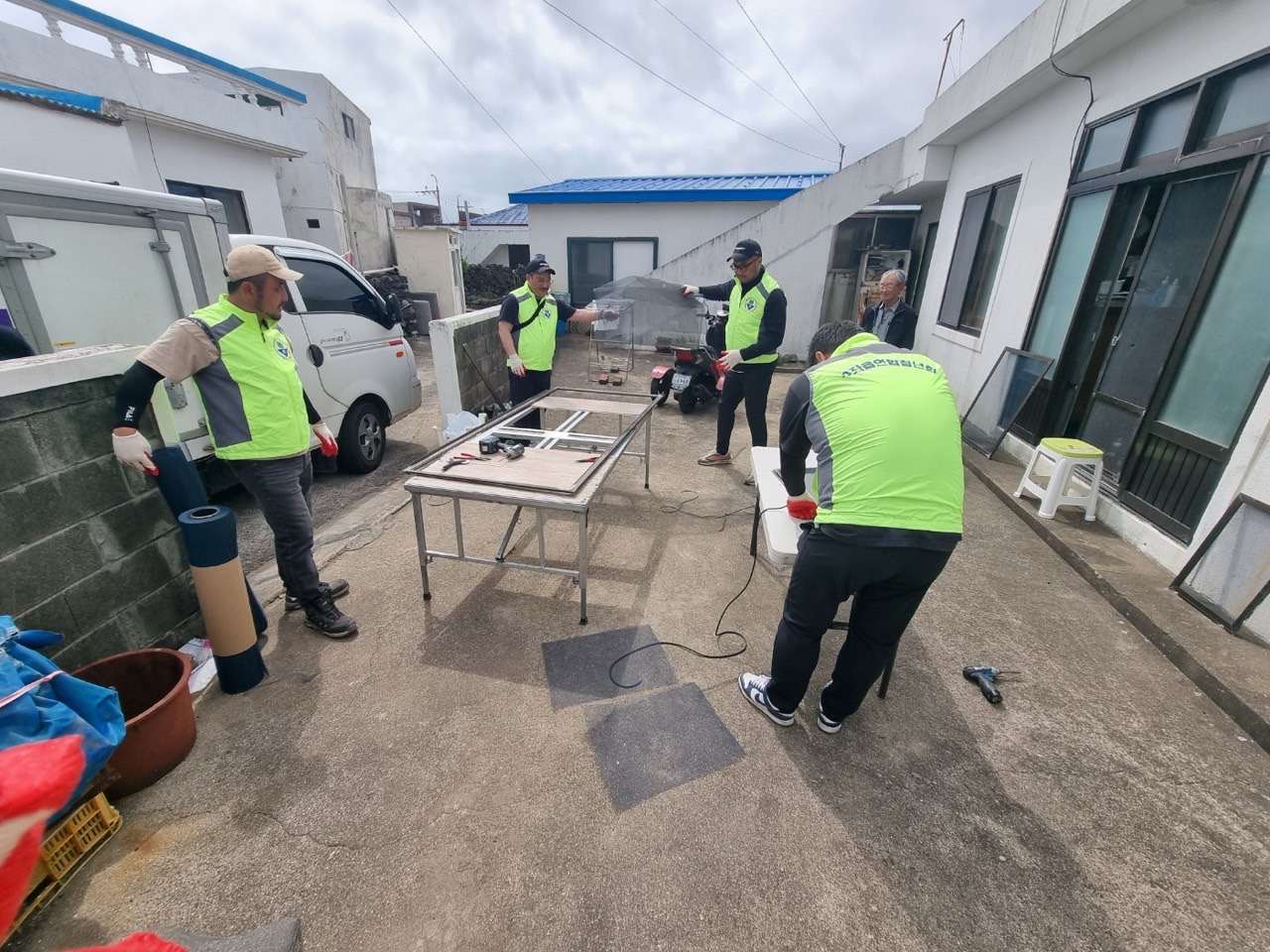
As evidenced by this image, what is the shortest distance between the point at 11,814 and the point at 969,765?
275 centimetres

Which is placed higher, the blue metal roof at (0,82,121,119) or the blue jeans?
the blue metal roof at (0,82,121,119)

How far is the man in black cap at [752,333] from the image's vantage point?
440 cm

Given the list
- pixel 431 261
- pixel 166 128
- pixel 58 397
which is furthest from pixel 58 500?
pixel 431 261

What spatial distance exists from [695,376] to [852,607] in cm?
522

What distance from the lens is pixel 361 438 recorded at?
5.00 meters

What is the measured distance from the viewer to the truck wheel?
15.9ft

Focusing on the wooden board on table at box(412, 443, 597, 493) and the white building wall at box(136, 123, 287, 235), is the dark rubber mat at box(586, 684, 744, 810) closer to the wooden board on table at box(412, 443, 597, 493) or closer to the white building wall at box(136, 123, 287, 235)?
the wooden board on table at box(412, 443, 597, 493)

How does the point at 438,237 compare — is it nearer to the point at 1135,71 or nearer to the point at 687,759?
the point at 1135,71

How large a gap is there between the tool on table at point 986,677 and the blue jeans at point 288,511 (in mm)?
3320

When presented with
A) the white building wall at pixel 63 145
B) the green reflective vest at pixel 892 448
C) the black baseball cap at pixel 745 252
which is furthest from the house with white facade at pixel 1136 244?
the white building wall at pixel 63 145

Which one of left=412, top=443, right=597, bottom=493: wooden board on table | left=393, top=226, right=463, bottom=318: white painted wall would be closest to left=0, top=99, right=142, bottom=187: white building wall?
left=412, top=443, right=597, bottom=493: wooden board on table

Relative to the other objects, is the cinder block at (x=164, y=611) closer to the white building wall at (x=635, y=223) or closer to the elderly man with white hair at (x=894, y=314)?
the elderly man with white hair at (x=894, y=314)

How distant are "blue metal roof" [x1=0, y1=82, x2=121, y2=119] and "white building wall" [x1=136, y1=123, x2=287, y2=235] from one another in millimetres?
2500

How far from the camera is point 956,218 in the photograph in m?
7.09
